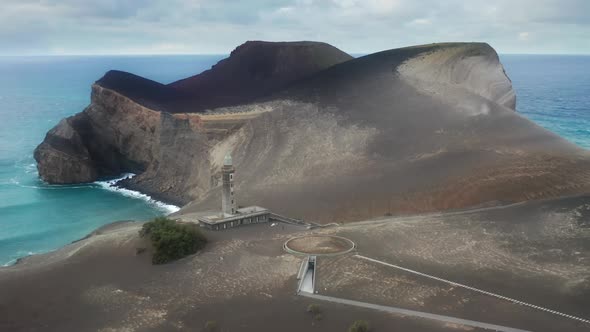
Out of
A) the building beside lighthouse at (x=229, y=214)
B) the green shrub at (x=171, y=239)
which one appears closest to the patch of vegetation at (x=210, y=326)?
the green shrub at (x=171, y=239)

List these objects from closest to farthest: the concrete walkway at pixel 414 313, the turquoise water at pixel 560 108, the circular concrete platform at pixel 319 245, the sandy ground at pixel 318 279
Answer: the concrete walkway at pixel 414 313, the sandy ground at pixel 318 279, the circular concrete platform at pixel 319 245, the turquoise water at pixel 560 108

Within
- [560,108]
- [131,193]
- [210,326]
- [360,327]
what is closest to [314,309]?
[360,327]

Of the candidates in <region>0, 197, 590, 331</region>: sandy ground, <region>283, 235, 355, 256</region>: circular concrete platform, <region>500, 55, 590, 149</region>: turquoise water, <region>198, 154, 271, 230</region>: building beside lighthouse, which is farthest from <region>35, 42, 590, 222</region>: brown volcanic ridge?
<region>500, 55, 590, 149</region>: turquoise water

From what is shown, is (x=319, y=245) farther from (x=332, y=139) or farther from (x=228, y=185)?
(x=332, y=139)

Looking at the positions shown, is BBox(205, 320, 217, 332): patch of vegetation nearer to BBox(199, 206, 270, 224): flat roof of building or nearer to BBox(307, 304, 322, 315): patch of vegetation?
BBox(307, 304, 322, 315): patch of vegetation

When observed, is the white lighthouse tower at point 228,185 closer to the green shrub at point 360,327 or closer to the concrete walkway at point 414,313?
the concrete walkway at point 414,313

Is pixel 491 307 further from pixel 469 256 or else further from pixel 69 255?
pixel 69 255
